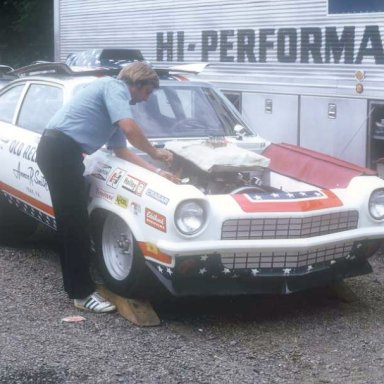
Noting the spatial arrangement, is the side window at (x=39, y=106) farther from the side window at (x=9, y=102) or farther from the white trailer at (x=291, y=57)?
the white trailer at (x=291, y=57)

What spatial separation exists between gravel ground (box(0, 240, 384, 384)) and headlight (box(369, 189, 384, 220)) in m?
0.67

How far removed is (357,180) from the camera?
597cm

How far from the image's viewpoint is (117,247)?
6.04 m

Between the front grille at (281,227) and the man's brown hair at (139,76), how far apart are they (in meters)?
1.18

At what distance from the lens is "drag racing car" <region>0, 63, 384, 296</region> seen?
5367 mm

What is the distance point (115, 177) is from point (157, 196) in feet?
1.85

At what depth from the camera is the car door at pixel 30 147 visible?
670 centimetres

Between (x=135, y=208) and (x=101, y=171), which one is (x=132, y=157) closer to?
(x=101, y=171)

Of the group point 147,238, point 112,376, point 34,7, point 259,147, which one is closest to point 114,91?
point 147,238

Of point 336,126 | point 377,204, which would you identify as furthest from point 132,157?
point 336,126

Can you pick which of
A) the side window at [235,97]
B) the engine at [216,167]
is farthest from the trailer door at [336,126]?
the engine at [216,167]

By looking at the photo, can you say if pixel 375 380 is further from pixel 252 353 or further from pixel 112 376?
pixel 112 376

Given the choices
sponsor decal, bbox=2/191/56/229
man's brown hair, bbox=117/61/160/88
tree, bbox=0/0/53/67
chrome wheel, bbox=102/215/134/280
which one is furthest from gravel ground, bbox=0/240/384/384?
tree, bbox=0/0/53/67

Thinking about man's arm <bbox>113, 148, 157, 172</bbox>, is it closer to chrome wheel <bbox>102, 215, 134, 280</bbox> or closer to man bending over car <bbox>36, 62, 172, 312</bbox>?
man bending over car <bbox>36, 62, 172, 312</bbox>
